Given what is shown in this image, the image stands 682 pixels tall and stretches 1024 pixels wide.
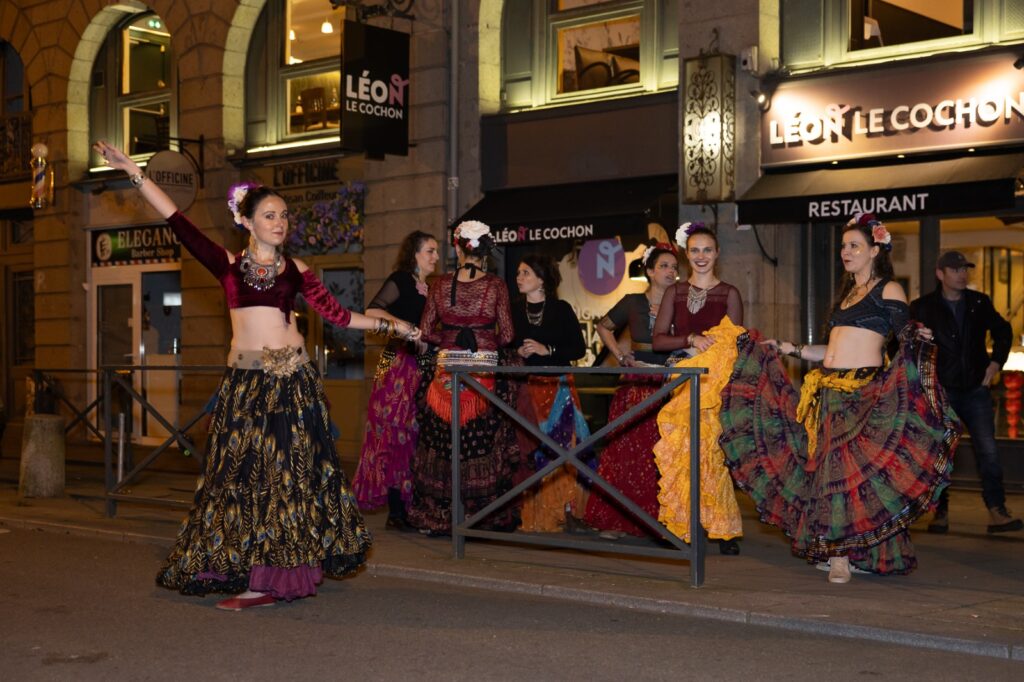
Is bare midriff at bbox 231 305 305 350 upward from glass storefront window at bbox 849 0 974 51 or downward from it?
downward

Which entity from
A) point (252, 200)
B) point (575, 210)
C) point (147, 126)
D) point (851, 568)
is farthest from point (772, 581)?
point (147, 126)

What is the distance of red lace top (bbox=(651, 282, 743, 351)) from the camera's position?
29.2 ft

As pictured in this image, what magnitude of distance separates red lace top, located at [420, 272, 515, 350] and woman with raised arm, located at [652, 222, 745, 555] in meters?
1.16

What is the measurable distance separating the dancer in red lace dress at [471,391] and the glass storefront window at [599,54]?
19.1 ft

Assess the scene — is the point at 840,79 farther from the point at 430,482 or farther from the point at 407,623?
the point at 407,623

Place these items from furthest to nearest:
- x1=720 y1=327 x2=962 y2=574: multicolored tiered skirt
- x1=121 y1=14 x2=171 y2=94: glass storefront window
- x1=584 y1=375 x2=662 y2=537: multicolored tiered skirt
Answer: x1=121 y1=14 x2=171 y2=94: glass storefront window < x1=584 y1=375 x2=662 y2=537: multicolored tiered skirt < x1=720 y1=327 x2=962 y2=574: multicolored tiered skirt

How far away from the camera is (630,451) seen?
9.36 meters

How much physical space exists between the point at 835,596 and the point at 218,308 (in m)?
12.2

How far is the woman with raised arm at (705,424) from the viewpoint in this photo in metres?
8.49

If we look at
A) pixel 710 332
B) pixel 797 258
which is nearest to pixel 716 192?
pixel 797 258

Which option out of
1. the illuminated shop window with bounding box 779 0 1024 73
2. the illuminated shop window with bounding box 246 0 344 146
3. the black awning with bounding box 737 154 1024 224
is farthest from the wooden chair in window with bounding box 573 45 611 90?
the illuminated shop window with bounding box 246 0 344 146

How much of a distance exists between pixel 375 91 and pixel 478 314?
6392mm

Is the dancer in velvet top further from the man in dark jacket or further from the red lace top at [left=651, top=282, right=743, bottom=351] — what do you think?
the man in dark jacket

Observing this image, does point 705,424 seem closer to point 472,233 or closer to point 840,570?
point 840,570
